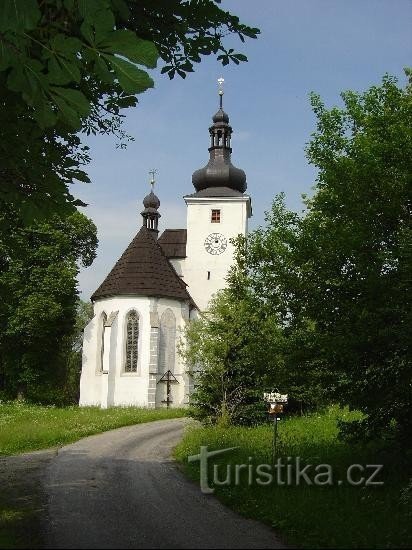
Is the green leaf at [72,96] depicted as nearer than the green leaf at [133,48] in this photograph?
No

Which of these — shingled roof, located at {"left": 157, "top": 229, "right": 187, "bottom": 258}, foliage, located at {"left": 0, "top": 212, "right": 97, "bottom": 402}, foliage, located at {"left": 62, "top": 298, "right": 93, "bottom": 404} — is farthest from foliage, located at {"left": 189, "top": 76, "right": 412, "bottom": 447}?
foliage, located at {"left": 62, "top": 298, "right": 93, "bottom": 404}

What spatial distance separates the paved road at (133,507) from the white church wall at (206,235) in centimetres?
2394

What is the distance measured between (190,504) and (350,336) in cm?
383

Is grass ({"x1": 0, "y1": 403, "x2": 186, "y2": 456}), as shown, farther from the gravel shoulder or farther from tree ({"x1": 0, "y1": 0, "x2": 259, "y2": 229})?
tree ({"x1": 0, "y1": 0, "x2": 259, "y2": 229})

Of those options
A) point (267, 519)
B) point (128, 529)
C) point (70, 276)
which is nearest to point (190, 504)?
point (267, 519)

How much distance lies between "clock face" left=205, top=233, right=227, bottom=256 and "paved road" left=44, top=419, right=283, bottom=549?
24.9 m

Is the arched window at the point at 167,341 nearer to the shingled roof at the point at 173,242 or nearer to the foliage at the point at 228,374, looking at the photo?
the shingled roof at the point at 173,242

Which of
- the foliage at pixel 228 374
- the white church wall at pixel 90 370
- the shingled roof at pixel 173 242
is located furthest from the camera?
the shingled roof at pixel 173 242

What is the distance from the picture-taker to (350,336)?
9820 mm

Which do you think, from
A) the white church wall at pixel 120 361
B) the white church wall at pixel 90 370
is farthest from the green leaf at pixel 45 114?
the white church wall at pixel 90 370

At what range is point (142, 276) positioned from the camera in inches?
1379

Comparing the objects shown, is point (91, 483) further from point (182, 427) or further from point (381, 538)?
point (182, 427)

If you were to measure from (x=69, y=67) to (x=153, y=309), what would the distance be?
31.6 m

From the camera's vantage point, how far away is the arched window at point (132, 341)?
34.1m
